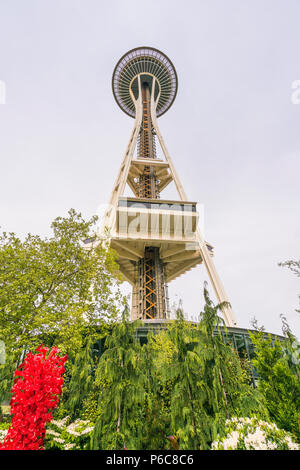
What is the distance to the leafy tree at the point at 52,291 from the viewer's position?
9578 millimetres

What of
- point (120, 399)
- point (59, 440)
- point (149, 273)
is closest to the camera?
point (120, 399)

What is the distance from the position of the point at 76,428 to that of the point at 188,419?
338cm

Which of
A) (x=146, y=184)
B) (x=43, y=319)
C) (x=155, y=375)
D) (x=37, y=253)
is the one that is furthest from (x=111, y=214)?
(x=155, y=375)

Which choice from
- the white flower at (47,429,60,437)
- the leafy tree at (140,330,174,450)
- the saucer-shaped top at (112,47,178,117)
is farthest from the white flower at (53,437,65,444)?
the saucer-shaped top at (112,47,178,117)

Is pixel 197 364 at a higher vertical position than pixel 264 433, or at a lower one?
higher

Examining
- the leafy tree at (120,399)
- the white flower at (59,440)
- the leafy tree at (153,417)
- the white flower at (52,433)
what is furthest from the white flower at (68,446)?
the leafy tree at (153,417)

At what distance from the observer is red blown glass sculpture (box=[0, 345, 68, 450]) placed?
15.2 ft

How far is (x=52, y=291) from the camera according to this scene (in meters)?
10.8

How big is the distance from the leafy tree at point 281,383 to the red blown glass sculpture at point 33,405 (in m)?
6.07

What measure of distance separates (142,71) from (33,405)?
54.7m

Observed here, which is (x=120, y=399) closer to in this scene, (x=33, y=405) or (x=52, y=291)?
(x=33, y=405)

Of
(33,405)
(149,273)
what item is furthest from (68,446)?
(149,273)

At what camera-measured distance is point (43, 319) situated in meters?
9.39
